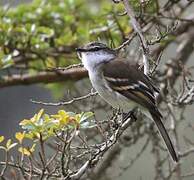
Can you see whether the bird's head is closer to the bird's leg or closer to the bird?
the bird

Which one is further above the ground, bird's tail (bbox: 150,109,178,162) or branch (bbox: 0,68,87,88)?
branch (bbox: 0,68,87,88)

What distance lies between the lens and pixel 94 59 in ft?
10.7

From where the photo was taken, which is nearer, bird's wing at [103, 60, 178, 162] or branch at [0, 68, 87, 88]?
bird's wing at [103, 60, 178, 162]

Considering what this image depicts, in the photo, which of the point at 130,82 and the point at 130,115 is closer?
the point at 130,115

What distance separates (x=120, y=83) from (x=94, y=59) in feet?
0.81

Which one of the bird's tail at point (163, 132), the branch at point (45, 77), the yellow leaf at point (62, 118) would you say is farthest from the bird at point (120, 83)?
the yellow leaf at point (62, 118)

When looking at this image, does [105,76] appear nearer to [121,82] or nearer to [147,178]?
[121,82]

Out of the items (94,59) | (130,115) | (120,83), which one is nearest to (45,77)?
(94,59)

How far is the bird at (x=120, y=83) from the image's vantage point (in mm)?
Result: 3023

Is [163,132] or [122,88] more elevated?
[122,88]

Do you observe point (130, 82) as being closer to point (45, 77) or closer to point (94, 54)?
point (94, 54)

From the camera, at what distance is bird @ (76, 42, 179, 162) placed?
3.02 meters

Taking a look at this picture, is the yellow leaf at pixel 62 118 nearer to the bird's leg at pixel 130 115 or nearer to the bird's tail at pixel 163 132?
the bird's leg at pixel 130 115

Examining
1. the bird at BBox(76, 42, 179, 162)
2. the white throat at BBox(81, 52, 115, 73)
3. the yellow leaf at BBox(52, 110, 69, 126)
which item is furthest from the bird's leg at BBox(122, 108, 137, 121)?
the yellow leaf at BBox(52, 110, 69, 126)
